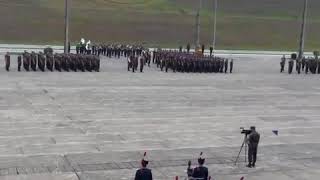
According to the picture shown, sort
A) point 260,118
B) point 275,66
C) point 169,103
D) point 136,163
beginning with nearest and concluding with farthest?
point 136,163 → point 260,118 → point 169,103 → point 275,66

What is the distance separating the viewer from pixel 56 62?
3131cm

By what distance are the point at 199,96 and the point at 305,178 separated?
11.8 metres

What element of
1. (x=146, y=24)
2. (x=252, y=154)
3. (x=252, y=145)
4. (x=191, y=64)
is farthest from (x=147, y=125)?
(x=146, y=24)

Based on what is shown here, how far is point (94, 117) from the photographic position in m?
18.1

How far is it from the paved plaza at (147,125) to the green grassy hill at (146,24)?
120 feet

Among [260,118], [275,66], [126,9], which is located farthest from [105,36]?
[260,118]

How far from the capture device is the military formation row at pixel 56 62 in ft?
101

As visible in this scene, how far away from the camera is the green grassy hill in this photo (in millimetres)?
65688

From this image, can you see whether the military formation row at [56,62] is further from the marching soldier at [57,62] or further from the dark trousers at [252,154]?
the dark trousers at [252,154]

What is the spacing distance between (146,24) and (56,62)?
42161 millimetres

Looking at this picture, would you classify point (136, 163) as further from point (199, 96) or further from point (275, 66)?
point (275, 66)

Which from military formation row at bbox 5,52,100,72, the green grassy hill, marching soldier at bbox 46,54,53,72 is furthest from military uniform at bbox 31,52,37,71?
the green grassy hill

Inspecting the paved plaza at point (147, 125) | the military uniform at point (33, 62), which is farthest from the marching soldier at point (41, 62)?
the paved plaza at point (147, 125)

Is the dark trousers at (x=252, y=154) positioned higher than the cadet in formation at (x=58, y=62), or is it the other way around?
the cadet in formation at (x=58, y=62)
